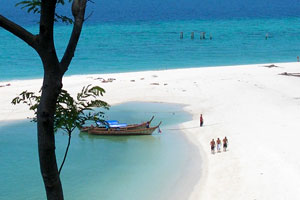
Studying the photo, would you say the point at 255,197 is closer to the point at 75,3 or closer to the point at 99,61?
the point at 75,3

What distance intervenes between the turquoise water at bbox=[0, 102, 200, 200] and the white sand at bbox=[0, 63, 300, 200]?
1.64 metres

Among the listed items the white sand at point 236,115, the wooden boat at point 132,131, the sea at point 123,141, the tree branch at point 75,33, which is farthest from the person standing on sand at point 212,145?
the tree branch at point 75,33

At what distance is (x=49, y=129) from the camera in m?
5.68

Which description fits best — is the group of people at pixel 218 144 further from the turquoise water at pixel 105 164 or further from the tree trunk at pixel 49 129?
the tree trunk at pixel 49 129

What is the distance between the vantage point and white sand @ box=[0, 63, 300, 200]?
21031 millimetres

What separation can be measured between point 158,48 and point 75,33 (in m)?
79.1

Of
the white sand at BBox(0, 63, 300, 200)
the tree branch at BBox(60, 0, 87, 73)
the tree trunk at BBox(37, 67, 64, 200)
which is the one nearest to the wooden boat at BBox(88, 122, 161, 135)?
the white sand at BBox(0, 63, 300, 200)

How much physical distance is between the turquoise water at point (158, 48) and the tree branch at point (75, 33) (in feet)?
184

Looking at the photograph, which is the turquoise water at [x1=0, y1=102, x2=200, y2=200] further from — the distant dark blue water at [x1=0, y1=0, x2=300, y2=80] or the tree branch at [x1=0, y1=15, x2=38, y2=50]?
the distant dark blue water at [x1=0, y1=0, x2=300, y2=80]

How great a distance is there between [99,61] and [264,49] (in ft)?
108

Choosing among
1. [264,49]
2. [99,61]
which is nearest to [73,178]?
[99,61]

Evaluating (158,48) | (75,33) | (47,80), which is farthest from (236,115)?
(158,48)

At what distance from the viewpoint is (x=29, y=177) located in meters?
24.4

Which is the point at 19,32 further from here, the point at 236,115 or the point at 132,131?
the point at 236,115
